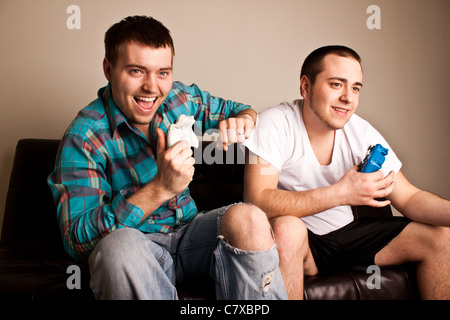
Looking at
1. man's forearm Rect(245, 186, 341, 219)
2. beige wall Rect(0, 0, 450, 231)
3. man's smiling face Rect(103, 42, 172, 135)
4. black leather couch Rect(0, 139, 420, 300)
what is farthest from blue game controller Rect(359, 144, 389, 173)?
beige wall Rect(0, 0, 450, 231)

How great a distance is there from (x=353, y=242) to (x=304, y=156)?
354 millimetres

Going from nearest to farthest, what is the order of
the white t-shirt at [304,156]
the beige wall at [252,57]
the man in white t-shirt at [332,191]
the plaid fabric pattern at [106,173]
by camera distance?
the plaid fabric pattern at [106,173], the man in white t-shirt at [332,191], the white t-shirt at [304,156], the beige wall at [252,57]

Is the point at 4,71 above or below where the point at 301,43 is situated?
below

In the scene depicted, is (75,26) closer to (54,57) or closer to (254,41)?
(54,57)

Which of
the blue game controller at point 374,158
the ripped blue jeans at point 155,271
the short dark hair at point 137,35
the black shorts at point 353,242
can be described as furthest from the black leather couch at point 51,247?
the short dark hair at point 137,35

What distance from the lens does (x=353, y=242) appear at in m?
1.51

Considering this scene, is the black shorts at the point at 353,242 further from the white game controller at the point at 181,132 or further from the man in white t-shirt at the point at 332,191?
the white game controller at the point at 181,132

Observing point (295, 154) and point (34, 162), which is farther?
point (34, 162)

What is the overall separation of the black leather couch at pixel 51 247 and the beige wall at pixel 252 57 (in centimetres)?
47

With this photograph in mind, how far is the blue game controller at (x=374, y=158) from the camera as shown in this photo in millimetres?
1354

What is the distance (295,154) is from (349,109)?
0.27 meters

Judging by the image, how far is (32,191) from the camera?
5.69 feet
